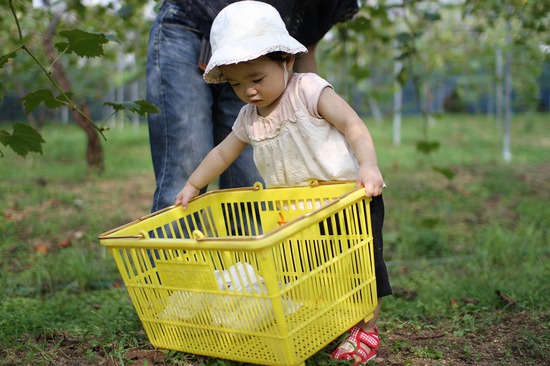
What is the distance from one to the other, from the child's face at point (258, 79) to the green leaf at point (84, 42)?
401 mm

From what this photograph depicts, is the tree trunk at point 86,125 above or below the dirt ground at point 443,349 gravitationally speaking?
above

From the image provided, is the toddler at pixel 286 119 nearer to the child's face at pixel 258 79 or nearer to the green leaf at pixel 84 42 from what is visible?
the child's face at pixel 258 79

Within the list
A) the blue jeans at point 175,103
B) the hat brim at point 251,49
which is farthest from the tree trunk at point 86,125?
the hat brim at point 251,49

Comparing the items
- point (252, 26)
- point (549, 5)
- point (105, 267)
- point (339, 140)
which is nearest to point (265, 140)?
point (339, 140)

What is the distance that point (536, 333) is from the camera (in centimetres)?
204

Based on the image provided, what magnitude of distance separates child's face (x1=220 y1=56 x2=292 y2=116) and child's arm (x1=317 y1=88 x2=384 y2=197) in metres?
0.14

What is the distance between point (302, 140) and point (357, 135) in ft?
0.63

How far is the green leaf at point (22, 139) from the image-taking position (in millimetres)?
2006

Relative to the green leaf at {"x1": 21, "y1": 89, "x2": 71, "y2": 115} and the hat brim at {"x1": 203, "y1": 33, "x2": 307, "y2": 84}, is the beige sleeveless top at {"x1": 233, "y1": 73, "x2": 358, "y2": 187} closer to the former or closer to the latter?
the hat brim at {"x1": 203, "y1": 33, "x2": 307, "y2": 84}

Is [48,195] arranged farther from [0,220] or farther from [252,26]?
[252,26]

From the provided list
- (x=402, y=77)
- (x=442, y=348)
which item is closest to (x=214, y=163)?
(x=442, y=348)

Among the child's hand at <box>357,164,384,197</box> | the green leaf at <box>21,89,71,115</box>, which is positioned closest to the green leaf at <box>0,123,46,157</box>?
the green leaf at <box>21,89,71,115</box>

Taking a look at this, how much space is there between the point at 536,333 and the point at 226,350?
3.59 feet

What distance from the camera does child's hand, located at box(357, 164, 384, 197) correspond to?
1.64 m
